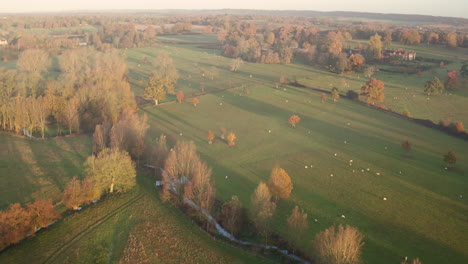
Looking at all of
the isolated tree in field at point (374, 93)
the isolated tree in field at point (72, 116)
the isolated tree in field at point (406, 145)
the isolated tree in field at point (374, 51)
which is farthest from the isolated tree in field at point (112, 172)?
the isolated tree in field at point (374, 51)

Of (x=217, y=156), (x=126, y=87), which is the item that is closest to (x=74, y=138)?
(x=126, y=87)

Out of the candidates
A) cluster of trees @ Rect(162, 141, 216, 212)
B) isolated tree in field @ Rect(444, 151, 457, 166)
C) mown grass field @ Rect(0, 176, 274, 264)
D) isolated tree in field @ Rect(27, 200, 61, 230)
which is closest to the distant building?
isolated tree in field @ Rect(444, 151, 457, 166)

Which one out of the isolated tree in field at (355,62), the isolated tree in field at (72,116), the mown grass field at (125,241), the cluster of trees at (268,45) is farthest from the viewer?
the cluster of trees at (268,45)

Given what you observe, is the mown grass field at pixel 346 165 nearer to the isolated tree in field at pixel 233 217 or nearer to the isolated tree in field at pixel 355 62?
the isolated tree in field at pixel 233 217

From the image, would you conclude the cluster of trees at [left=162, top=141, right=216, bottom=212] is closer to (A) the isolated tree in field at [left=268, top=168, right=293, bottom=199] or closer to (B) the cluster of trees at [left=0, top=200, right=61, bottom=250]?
(A) the isolated tree in field at [left=268, top=168, right=293, bottom=199]

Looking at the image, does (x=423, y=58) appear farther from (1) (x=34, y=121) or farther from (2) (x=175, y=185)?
(1) (x=34, y=121)

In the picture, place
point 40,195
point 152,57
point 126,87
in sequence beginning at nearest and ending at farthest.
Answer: point 40,195
point 126,87
point 152,57

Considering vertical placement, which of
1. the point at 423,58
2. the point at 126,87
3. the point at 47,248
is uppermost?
the point at 423,58
